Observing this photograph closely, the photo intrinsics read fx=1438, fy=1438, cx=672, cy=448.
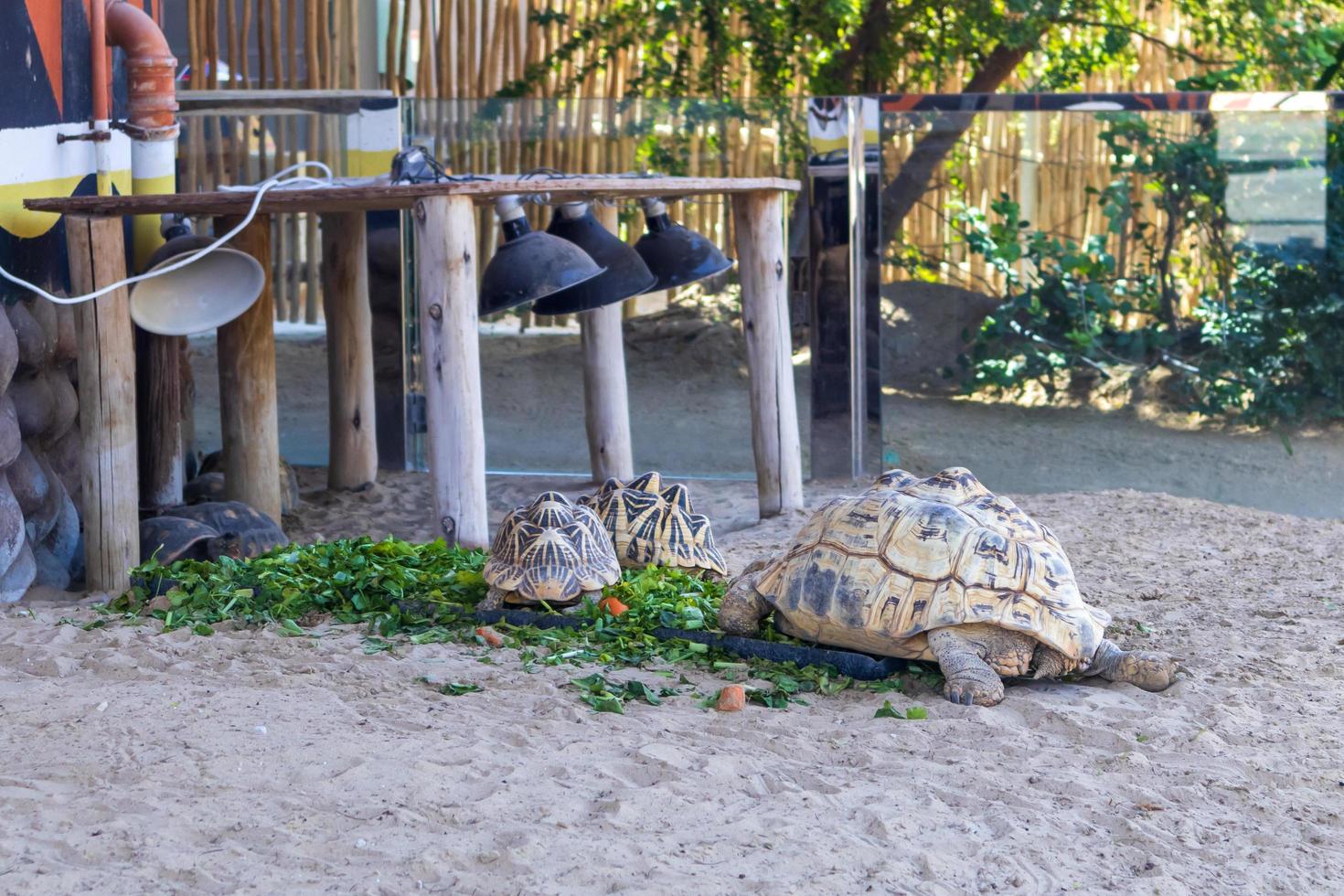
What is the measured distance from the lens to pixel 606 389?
26.1ft

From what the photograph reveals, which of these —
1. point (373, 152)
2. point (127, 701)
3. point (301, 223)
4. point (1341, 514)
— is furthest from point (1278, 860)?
point (301, 223)

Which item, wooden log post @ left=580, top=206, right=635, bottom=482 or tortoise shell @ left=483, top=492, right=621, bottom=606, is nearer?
tortoise shell @ left=483, top=492, right=621, bottom=606

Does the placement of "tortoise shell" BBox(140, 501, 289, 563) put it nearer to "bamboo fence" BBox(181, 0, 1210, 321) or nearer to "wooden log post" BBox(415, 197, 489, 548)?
"wooden log post" BBox(415, 197, 489, 548)

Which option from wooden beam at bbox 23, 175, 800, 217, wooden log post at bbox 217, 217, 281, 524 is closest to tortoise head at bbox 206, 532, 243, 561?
wooden log post at bbox 217, 217, 281, 524

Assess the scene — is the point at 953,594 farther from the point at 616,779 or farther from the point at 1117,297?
the point at 1117,297

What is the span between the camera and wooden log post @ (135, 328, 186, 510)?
23.0ft

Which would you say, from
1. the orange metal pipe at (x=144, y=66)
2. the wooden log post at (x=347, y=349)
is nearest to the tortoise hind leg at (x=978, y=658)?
the orange metal pipe at (x=144, y=66)

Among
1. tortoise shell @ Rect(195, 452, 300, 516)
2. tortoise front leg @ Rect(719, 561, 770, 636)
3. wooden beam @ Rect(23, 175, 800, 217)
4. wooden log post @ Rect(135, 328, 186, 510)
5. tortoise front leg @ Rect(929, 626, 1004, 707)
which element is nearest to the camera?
tortoise front leg @ Rect(929, 626, 1004, 707)

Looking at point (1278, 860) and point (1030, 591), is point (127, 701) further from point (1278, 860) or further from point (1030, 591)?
point (1278, 860)

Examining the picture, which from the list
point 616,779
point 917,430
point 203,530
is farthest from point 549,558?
point 917,430

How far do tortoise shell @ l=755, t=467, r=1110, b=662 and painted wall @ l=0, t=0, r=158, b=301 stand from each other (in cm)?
350

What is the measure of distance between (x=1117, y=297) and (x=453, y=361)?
439cm

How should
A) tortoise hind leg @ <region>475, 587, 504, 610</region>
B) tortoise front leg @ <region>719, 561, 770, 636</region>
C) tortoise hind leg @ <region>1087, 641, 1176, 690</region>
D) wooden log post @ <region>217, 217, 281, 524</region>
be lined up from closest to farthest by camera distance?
tortoise hind leg @ <region>1087, 641, 1176, 690</region> → tortoise front leg @ <region>719, 561, 770, 636</region> → tortoise hind leg @ <region>475, 587, 504, 610</region> → wooden log post @ <region>217, 217, 281, 524</region>

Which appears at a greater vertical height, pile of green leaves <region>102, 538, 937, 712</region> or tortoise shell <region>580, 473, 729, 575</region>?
tortoise shell <region>580, 473, 729, 575</region>
